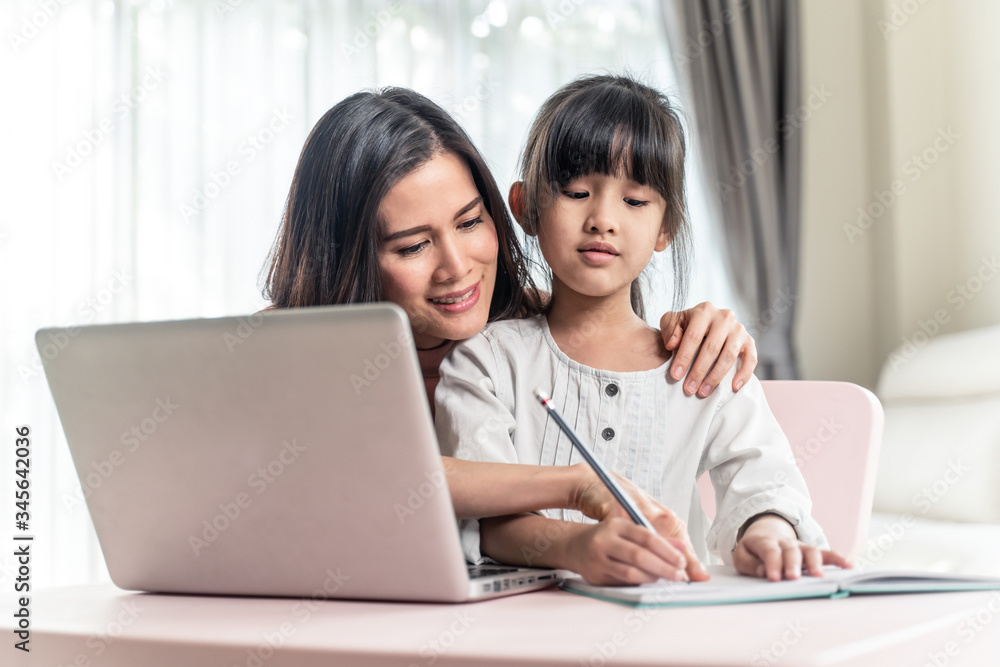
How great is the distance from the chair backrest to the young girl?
6.1 inches

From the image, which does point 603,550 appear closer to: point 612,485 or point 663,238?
point 612,485

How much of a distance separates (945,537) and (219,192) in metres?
2.32

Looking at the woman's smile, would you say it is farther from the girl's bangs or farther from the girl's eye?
the girl's bangs

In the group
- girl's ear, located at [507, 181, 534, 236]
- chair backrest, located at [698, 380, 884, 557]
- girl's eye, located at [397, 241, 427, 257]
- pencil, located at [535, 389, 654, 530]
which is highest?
girl's ear, located at [507, 181, 534, 236]

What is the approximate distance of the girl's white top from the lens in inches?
36.0

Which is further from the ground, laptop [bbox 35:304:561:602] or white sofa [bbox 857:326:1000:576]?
laptop [bbox 35:304:561:602]

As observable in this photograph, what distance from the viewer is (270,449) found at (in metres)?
0.58

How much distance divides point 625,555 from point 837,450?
0.58 m

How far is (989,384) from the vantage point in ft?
7.54

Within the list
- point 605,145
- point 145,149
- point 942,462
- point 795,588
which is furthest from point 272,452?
point 145,149

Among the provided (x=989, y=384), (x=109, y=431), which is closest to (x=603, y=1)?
(x=989, y=384)

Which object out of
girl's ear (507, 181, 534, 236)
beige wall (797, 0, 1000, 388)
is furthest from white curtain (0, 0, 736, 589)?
girl's ear (507, 181, 534, 236)

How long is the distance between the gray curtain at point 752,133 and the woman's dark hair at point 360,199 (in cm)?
229

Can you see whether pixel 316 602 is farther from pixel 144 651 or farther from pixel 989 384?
pixel 989 384
